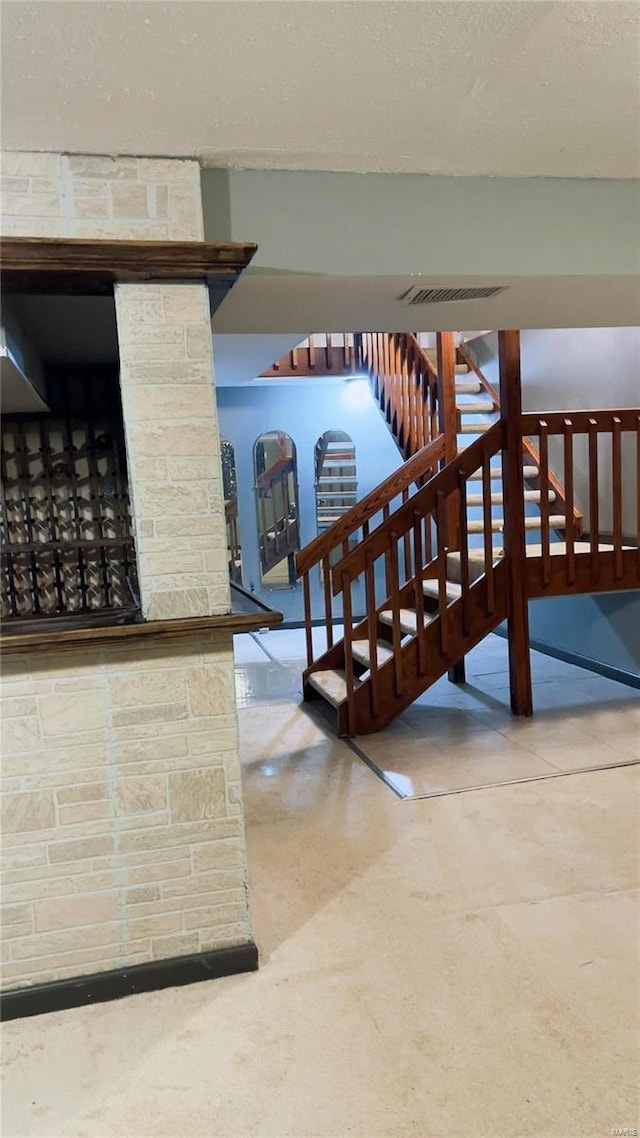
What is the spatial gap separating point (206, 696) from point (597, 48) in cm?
194

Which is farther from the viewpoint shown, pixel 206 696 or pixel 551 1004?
pixel 206 696

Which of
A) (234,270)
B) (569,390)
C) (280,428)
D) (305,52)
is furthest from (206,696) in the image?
(280,428)

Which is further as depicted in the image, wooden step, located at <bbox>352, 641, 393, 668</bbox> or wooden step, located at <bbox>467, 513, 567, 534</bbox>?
wooden step, located at <bbox>467, 513, 567, 534</bbox>

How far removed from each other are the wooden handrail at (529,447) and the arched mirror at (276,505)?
215 cm

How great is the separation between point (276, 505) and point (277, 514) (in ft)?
0.32

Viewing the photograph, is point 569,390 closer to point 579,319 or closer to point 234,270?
point 579,319

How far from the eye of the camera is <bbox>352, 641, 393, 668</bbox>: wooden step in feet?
14.9

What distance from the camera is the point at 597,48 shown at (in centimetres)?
177

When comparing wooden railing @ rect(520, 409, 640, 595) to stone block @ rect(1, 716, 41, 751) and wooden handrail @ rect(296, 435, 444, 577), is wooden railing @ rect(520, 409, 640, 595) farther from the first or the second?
stone block @ rect(1, 716, 41, 751)

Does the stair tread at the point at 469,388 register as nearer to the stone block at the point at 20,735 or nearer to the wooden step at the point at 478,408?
the wooden step at the point at 478,408

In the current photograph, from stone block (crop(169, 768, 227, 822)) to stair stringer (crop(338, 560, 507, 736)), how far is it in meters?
2.09

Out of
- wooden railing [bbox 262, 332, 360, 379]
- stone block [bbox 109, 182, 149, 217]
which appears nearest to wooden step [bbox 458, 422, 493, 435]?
wooden railing [bbox 262, 332, 360, 379]

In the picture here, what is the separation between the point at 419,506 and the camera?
14.3ft

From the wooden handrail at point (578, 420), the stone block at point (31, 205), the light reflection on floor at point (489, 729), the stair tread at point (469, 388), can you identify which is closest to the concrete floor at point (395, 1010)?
the light reflection on floor at point (489, 729)
